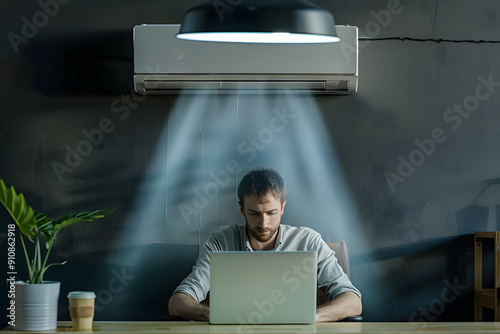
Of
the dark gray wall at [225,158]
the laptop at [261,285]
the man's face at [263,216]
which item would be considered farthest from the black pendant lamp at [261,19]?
the dark gray wall at [225,158]

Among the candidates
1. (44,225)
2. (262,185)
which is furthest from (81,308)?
(262,185)

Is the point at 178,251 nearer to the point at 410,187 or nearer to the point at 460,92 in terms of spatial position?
the point at 410,187

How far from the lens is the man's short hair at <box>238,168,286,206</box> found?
11.2 ft

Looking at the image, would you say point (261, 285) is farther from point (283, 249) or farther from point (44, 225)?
point (283, 249)

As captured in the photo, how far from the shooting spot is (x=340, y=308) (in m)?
3.01

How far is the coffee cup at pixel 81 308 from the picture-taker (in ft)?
7.99

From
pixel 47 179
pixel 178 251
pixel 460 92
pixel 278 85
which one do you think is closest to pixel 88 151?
pixel 47 179

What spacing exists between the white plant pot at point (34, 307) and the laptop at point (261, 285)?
56 cm

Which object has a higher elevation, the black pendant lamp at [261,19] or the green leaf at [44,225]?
the black pendant lamp at [261,19]

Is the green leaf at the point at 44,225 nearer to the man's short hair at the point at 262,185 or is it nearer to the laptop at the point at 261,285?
the laptop at the point at 261,285

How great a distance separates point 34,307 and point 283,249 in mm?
1359

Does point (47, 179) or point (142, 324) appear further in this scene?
point (47, 179)

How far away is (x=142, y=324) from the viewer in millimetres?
2607

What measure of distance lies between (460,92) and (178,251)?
72.3 inches
